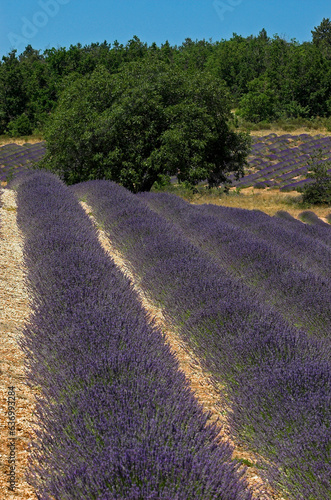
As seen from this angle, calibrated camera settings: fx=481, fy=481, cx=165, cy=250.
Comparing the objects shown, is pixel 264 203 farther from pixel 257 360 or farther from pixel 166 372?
pixel 166 372

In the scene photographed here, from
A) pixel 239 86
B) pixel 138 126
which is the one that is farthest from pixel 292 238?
pixel 239 86

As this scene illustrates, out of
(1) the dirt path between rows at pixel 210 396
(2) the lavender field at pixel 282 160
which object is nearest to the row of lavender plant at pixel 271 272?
(1) the dirt path between rows at pixel 210 396

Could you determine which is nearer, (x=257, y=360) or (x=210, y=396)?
(x=257, y=360)

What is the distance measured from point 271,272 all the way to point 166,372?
300 centimetres

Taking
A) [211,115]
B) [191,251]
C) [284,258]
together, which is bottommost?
[284,258]

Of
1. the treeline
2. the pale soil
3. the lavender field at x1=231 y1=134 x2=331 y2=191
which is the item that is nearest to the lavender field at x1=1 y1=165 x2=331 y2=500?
the pale soil

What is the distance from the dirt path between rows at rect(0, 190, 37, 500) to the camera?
2051 millimetres

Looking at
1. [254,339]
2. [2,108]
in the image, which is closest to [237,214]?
[254,339]

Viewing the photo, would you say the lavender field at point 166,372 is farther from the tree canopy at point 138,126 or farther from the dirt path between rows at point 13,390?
the tree canopy at point 138,126

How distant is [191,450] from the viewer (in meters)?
1.92

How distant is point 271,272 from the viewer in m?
5.34

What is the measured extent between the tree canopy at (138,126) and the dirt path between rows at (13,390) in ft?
24.8

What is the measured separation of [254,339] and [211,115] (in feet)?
38.0

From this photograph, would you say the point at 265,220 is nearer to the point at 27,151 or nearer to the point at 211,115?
the point at 211,115
